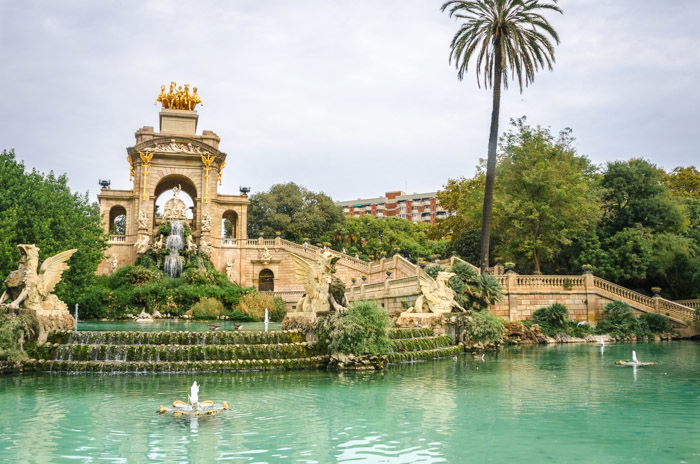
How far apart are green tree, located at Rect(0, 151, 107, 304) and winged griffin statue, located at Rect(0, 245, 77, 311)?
4.67 metres

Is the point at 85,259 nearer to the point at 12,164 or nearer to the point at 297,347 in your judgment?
the point at 12,164

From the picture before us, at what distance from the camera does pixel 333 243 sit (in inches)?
2623

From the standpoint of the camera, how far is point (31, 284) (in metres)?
17.6

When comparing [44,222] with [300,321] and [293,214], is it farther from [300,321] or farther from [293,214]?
[293,214]

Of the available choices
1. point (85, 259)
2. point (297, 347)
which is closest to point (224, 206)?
point (85, 259)

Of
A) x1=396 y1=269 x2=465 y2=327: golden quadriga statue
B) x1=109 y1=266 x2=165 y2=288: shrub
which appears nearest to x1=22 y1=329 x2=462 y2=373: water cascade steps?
x1=396 y1=269 x2=465 y2=327: golden quadriga statue

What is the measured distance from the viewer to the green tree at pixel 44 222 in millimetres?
23344

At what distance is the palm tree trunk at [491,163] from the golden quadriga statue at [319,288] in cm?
1253

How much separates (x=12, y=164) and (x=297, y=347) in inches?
602

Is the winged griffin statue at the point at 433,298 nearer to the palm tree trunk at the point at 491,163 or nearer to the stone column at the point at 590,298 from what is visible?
the palm tree trunk at the point at 491,163

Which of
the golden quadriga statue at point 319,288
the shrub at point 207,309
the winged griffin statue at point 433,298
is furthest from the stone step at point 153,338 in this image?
the shrub at point 207,309

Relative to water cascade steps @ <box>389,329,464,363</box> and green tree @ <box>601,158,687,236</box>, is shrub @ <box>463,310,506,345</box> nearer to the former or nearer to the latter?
water cascade steps @ <box>389,329,464,363</box>

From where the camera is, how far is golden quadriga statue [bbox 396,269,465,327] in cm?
2308

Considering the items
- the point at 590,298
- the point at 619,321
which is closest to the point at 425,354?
the point at 619,321
